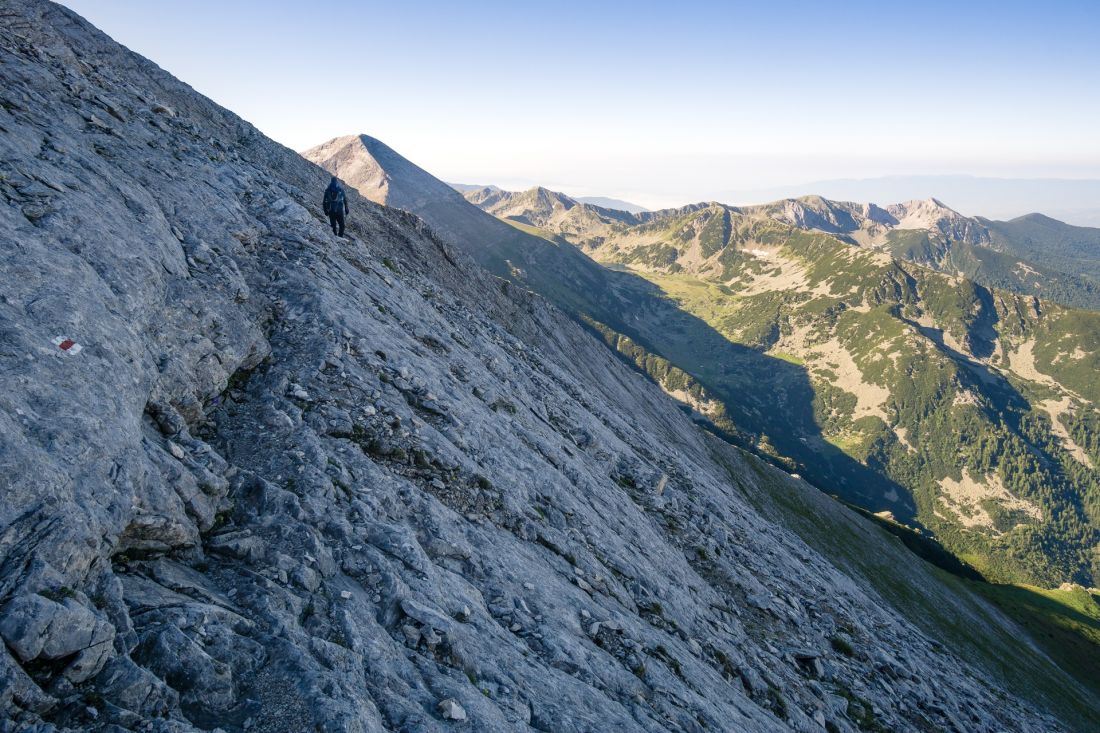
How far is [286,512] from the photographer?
525 inches

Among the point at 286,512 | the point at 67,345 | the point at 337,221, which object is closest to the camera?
the point at 67,345

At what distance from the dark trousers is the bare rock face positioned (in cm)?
117

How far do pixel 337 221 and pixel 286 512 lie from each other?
24.0m

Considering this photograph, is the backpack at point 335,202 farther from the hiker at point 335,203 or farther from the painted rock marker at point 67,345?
the painted rock marker at point 67,345

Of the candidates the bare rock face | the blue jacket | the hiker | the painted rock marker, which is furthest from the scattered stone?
the blue jacket

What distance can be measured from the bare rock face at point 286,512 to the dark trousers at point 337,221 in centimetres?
117

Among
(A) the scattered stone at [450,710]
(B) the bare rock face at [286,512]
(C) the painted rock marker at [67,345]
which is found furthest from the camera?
(C) the painted rock marker at [67,345]

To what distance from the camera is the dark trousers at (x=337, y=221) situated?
107ft

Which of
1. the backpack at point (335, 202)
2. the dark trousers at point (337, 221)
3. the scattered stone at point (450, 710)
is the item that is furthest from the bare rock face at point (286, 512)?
the backpack at point (335, 202)

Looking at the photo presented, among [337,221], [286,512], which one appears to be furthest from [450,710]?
[337,221]

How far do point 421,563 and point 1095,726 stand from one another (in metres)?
99.1

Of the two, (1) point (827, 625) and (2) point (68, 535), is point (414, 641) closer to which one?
(2) point (68, 535)

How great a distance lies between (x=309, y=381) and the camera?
18078mm

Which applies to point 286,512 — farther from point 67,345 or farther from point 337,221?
point 337,221
